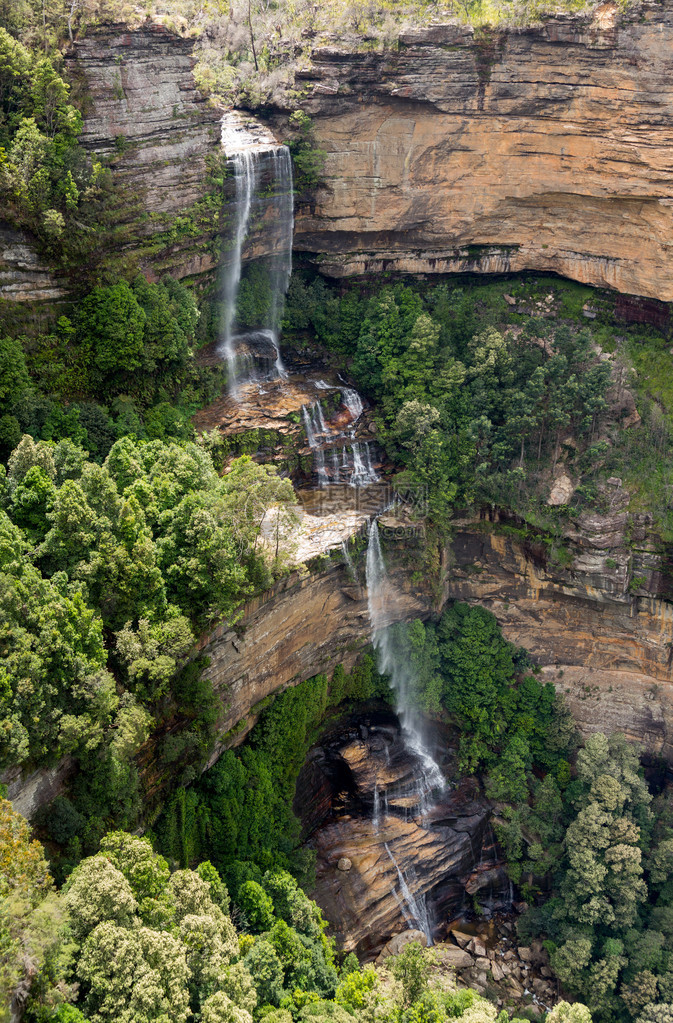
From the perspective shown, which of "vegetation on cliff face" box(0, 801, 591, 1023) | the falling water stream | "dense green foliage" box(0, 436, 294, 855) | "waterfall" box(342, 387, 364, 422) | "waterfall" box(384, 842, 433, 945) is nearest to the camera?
"vegetation on cliff face" box(0, 801, 591, 1023)

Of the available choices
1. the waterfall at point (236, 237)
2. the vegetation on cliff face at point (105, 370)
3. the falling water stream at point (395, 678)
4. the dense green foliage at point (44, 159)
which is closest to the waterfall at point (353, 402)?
the waterfall at point (236, 237)

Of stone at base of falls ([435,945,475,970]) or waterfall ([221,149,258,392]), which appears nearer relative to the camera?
stone at base of falls ([435,945,475,970])

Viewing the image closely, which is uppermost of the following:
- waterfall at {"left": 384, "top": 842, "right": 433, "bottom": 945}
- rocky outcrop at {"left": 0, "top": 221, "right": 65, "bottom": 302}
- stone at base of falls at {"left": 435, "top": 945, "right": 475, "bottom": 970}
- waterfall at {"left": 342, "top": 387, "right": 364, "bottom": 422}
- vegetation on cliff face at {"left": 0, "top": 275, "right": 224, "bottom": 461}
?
rocky outcrop at {"left": 0, "top": 221, "right": 65, "bottom": 302}

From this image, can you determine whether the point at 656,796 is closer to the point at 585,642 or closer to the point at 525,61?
the point at 585,642

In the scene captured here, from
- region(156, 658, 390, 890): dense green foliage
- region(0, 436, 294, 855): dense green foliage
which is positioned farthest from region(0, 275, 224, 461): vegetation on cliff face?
region(156, 658, 390, 890): dense green foliage

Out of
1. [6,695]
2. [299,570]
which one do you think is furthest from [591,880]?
[6,695]

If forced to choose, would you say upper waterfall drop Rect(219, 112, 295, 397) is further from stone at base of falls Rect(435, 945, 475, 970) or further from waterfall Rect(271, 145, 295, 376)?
stone at base of falls Rect(435, 945, 475, 970)

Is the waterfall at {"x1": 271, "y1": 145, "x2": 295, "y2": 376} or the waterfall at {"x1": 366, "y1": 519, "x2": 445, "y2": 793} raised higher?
the waterfall at {"x1": 271, "y1": 145, "x2": 295, "y2": 376}
